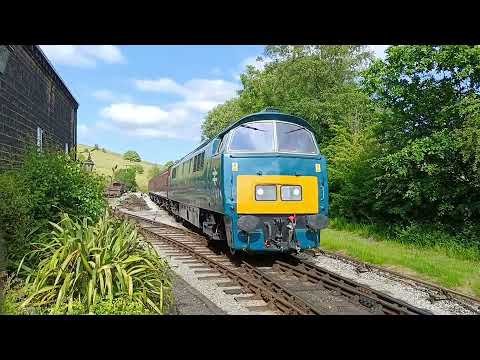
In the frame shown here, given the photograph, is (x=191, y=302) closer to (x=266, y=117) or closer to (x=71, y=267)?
(x=71, y=267)

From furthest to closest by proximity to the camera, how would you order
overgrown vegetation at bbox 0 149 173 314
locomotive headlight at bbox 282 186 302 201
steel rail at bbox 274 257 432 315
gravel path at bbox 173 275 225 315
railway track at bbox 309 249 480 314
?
locomotive headlight at bbox 282 186 302 201, railway track at bbox 309 249 480 314, steel rail at bbox 274 257 432 315, gravel path at bbox 173 275 225 315, overgrown vegetation at bbox 0 149 173 314

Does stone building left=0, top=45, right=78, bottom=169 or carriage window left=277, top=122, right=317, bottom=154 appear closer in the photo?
stone building left=0, top=45, right=78, bottom=169

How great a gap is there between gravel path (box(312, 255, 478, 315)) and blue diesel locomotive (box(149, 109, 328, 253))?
41.2 inches

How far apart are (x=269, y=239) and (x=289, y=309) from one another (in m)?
2.64

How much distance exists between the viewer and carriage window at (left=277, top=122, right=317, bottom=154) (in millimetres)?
9445

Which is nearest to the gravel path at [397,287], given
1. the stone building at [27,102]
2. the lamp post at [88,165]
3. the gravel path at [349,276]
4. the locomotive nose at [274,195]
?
the gravel path at [349,276]

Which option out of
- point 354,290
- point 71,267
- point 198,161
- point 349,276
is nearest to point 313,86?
point 198,161

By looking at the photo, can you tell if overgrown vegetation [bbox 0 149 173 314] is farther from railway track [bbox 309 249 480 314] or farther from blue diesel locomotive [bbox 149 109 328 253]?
railway track [bbox 309 249 480 314]

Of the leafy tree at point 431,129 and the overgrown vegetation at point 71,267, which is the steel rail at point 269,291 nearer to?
the overgrown vegetation at point 71,267

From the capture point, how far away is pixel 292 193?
899cm

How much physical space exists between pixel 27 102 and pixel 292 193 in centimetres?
686

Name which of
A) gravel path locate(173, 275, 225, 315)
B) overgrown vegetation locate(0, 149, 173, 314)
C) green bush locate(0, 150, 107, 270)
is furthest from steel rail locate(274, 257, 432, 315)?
green bush locate(0, 150, 107, 270)
